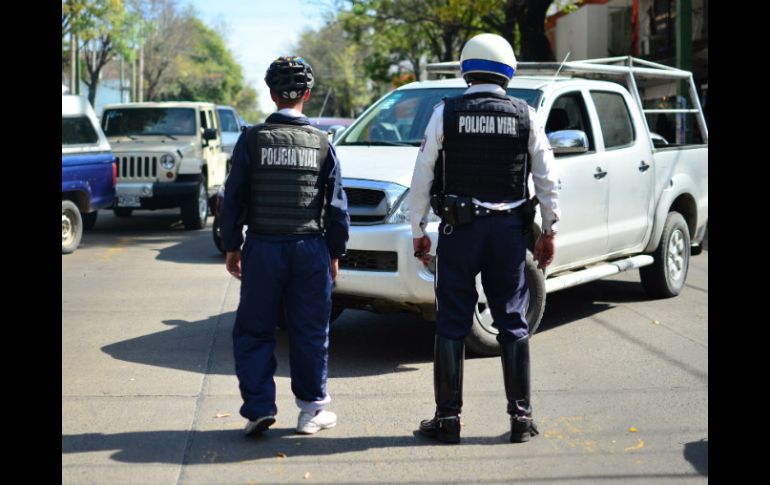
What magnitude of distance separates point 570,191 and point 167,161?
Result: 9.14m

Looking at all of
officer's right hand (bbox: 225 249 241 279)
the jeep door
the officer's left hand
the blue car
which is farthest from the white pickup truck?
the jeep door

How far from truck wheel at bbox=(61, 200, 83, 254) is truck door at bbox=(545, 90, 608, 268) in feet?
23.7

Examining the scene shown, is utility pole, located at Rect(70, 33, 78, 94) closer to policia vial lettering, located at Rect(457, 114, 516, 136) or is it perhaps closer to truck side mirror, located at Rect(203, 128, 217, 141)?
truck side mirror, located at Rect(203, 128, 217, 141)

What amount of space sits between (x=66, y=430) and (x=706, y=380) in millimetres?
3749

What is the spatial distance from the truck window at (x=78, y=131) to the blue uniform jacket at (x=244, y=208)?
28.1 ft

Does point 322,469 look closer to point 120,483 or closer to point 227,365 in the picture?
point 120,483

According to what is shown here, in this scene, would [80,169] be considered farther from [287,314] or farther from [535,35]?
[535,35]

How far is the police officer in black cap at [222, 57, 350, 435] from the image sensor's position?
16.5 feet

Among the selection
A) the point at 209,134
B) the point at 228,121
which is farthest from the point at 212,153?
the point at 228,121

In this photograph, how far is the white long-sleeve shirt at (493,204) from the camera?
505 cm

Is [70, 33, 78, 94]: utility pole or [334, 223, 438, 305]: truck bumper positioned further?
[70, 33, 78, 94]: utility pole

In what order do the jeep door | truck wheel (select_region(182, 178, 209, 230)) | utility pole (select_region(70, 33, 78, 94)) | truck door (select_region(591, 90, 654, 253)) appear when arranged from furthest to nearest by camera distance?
1. utility pole (select_region(70, 33, 78, 94))
2. the jeep door
3. truck wheel (select_region(182, 178, 209, 230))
4. truck door (select_region(591, 90, 654, 253))

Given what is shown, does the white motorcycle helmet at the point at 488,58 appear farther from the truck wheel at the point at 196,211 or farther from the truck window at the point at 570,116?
the truck wheel at the point at 196,211
